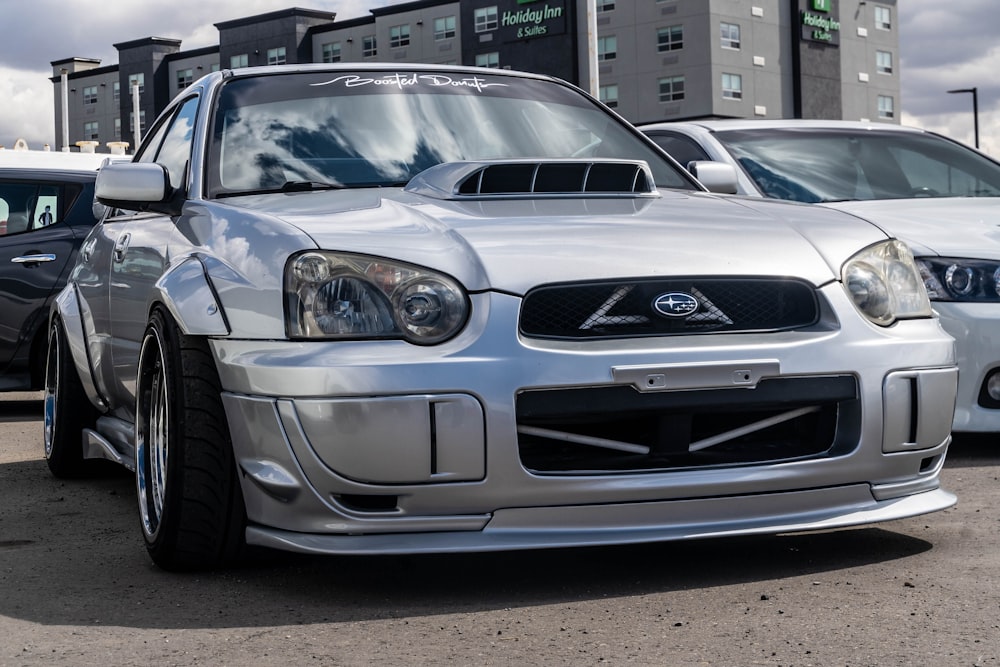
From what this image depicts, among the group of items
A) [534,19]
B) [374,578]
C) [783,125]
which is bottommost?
[374,578]

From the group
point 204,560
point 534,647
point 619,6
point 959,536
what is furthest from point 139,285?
point 619,6

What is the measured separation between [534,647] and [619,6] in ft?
210

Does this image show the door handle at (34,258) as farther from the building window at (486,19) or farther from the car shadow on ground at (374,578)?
the building window at (486,19)

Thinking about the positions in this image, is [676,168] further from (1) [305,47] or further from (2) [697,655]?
(1) [305,47]

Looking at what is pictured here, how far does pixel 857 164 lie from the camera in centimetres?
733

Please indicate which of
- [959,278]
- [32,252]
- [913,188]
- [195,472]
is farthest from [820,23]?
[195,472]

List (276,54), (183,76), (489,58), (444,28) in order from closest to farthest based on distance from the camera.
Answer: (489,58) < (444,28) < (276,54) < (183,76)

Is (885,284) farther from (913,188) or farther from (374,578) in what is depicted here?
(913,188)

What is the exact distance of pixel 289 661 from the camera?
3.14m

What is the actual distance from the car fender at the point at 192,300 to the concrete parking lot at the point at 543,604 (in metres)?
0.68

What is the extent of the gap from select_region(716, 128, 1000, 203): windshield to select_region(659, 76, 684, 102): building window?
56411mm

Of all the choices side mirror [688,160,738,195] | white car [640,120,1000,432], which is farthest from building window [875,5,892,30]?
side mirror [688,160,738,195]

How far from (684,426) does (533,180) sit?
3.22 ft

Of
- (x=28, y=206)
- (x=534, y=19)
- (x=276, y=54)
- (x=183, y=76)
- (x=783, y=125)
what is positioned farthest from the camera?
(x=183, y=76)
